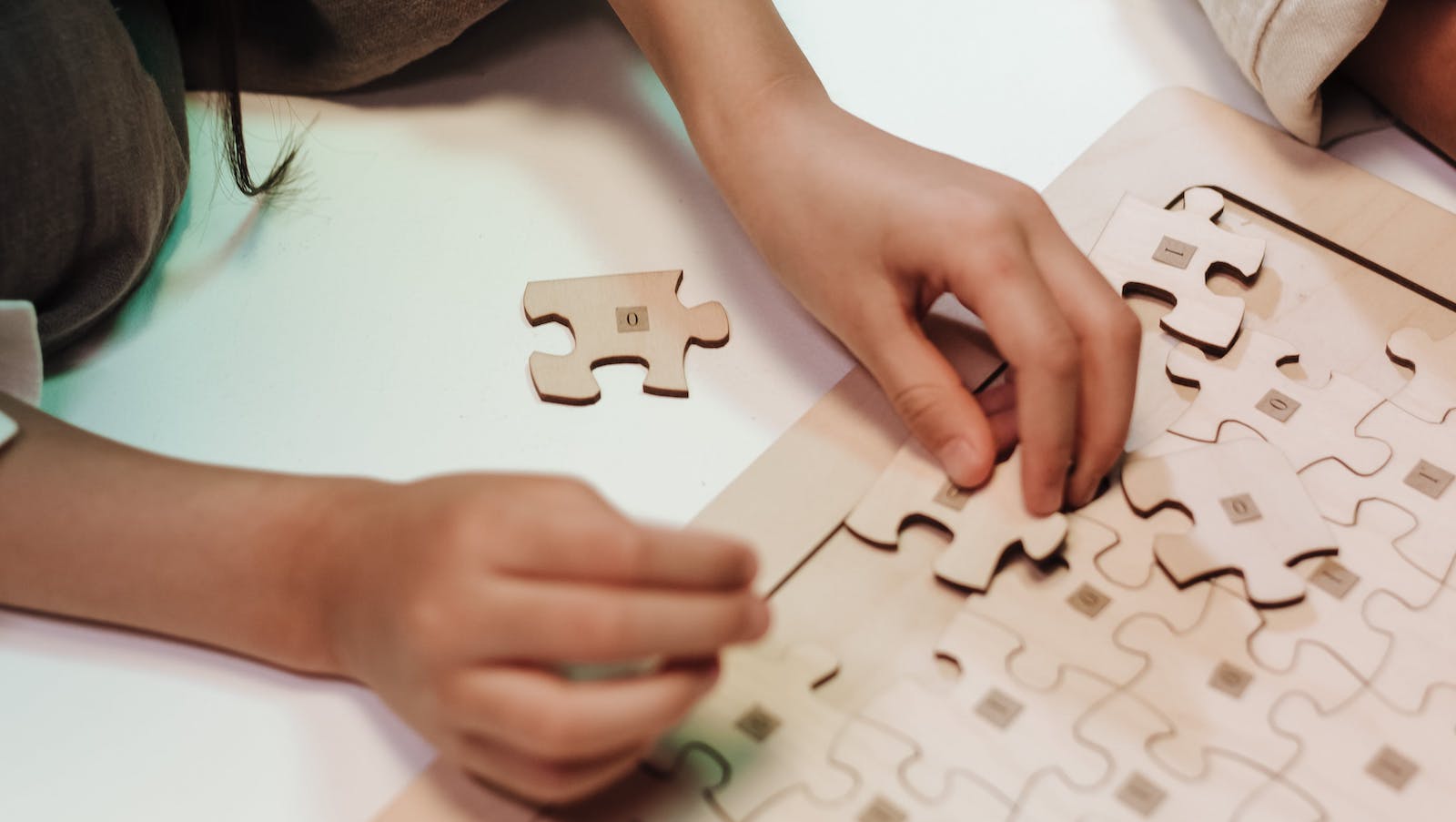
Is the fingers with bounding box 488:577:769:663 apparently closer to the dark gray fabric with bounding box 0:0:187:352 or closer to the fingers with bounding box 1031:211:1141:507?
the fingers with bounding box 1031:211:1141:507

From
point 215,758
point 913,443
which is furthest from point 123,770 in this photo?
point 913,443

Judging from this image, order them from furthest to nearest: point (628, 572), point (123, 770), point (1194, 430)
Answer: point (1194, 430) < point (123, 770) < point (628, 572)

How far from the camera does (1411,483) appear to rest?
767 millimetres

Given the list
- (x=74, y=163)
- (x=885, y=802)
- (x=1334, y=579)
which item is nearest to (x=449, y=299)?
(x=74, y=163)

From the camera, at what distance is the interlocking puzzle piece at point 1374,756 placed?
0.64 meters

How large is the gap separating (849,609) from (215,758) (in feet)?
1.21

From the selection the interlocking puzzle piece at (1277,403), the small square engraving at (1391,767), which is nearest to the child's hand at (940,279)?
the interlocking puzzle piece at (1277,403)

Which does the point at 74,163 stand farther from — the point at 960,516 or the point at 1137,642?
the point at 1137,642

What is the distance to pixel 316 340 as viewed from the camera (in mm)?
877

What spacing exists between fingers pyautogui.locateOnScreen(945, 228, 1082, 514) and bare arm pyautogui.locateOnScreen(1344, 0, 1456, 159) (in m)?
0.44

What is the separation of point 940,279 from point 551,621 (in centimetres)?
36

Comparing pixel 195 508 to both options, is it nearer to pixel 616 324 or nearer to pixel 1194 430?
pixel 616 324

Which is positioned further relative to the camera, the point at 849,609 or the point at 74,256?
the point at 74,256

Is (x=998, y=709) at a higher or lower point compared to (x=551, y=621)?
lower
